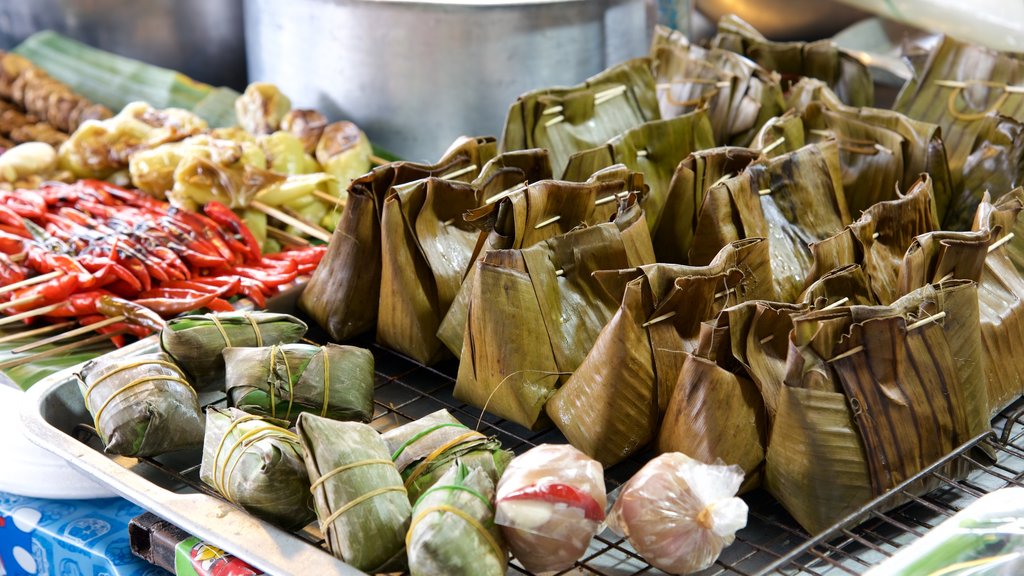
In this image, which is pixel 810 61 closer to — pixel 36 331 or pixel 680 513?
pixel 680 513

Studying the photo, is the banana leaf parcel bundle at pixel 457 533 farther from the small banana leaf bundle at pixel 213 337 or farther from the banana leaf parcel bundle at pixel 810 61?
the banana leaf parcel bundle at pixel 810 61

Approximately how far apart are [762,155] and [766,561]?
118cm

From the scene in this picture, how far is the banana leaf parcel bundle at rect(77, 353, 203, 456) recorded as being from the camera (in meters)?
2.06

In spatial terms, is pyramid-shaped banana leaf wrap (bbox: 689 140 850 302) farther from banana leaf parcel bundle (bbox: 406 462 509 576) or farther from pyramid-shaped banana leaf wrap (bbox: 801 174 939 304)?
banana leaf parcel bundle (bbox: 406 462 509 576)

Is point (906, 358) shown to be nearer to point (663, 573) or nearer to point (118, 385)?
point (663, 573)

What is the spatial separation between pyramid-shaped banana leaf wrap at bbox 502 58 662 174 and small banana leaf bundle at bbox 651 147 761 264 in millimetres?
437

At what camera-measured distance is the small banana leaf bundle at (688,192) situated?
2645mm

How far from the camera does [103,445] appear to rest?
2285 millimetres

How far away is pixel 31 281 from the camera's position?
9.17ft

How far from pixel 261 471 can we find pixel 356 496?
192 millimetres

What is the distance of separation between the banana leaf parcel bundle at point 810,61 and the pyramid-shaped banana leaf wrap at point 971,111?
182 millimetres

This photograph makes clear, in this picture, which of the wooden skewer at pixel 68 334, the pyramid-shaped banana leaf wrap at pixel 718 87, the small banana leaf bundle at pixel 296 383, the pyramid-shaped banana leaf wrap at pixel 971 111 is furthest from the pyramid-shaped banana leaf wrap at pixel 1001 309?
the wooden skewer at pixel 68 334

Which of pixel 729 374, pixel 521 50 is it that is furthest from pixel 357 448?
pixel 521 50

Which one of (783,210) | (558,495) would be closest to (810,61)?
(783,210)
